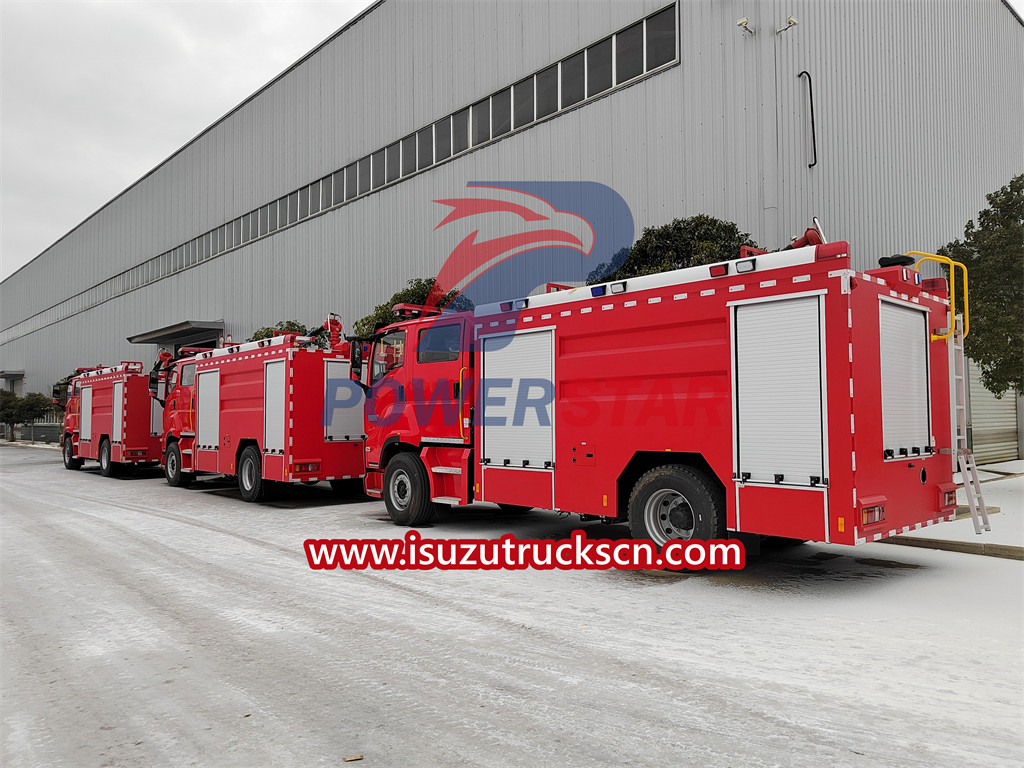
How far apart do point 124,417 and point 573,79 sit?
16.3m

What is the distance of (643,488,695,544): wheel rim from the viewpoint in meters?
7.32

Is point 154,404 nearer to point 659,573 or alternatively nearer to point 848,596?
point 659,573

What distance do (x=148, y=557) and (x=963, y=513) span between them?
9.46m

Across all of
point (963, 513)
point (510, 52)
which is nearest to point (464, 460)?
point (963, 513)

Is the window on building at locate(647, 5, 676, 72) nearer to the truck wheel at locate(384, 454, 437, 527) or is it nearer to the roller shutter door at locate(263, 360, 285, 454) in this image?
the roller shutter door at locate(263, 360, 285, 454)

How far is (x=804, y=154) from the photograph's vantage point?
15.9 meters

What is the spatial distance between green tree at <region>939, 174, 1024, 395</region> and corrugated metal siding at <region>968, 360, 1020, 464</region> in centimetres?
552

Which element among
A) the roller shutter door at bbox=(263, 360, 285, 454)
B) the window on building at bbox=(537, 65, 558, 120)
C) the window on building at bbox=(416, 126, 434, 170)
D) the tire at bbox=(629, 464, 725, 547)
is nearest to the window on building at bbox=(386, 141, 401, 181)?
the window on building at bbox=(416, 126, 434, 170)

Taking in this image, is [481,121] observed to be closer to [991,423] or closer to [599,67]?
[599,67]

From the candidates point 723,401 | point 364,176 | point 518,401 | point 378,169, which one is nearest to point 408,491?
point 518,401

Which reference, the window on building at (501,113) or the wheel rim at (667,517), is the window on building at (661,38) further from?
the wheel rim at (667,517)

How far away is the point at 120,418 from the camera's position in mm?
20844

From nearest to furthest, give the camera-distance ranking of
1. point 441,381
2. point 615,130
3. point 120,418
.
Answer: point 441,381
point 615,130
point 120,418

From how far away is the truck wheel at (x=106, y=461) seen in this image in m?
21.6
